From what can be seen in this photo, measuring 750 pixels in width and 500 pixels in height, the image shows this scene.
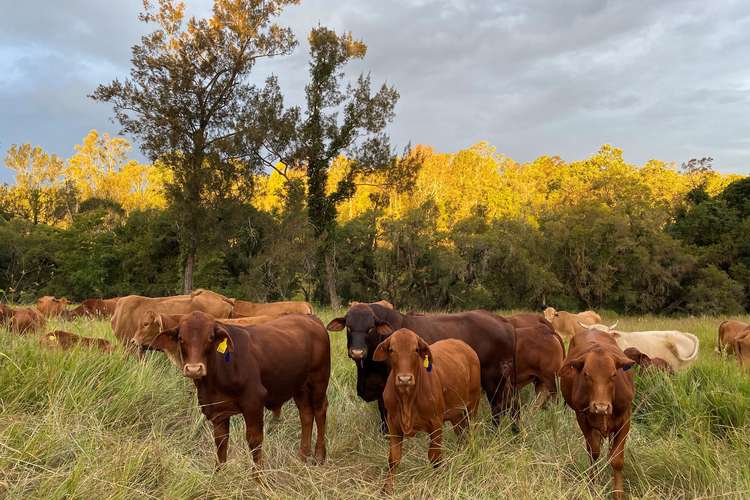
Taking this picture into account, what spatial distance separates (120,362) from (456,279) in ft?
85.4

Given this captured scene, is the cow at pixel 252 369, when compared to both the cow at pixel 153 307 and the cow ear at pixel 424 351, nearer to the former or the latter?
the cow ear at pixel 424 351

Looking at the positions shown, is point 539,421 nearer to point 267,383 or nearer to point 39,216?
point 267,383

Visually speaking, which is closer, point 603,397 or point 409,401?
point 603,397

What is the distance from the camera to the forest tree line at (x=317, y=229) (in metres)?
26.4

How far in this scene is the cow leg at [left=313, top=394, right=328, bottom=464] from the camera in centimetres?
611

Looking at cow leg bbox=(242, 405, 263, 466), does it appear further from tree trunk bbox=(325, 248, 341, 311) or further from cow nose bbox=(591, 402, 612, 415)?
tree trunk bbox=(325, 248, 341, 311)

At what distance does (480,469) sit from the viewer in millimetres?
5102

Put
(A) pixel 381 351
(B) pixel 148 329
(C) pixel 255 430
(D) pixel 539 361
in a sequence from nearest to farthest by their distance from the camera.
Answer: (C) pixel 255 430 → (A) pixel 381 351 → (D) pixel 539 361 → (B) pixel 148 329

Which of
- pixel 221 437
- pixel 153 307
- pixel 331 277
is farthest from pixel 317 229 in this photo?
pixel 221 437

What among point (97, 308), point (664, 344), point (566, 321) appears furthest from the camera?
point (97, 308)

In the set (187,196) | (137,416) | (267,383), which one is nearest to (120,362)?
(137,416)

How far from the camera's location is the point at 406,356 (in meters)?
5.24

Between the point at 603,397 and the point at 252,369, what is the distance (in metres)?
3.07

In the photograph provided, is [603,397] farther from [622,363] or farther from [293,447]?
[293,447]
